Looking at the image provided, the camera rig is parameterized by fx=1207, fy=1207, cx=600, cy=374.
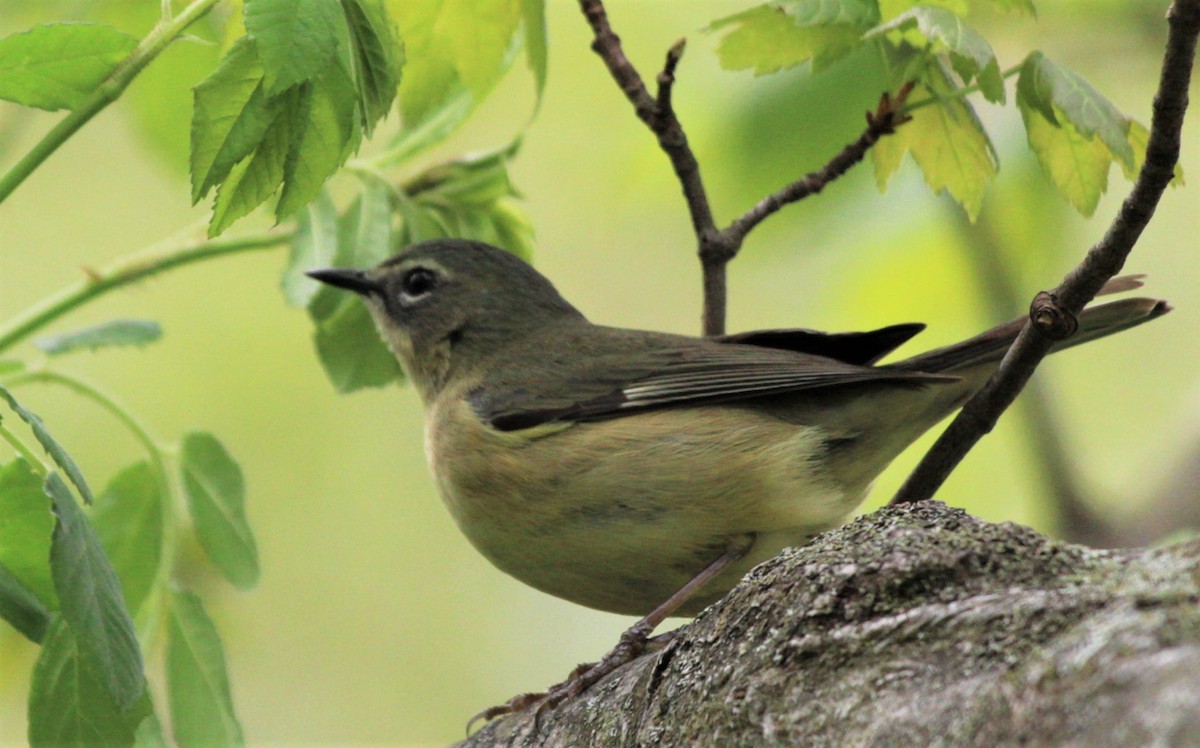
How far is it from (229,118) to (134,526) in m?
1.36

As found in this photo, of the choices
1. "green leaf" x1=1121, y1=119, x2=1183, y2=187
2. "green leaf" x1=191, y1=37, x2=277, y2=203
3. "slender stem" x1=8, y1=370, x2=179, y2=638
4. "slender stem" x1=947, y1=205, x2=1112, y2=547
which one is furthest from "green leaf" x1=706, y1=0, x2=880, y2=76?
"slender stem" x1=947, y1=205, x2=1112, y2=547

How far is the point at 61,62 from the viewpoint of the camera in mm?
2229

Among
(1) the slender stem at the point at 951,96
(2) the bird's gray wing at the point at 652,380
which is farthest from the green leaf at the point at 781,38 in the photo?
(2) the bird's gray wing at the point at 652,380

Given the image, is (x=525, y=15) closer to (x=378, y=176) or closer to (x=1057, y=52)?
(x=378, y=176)

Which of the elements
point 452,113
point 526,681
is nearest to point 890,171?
point 452,113

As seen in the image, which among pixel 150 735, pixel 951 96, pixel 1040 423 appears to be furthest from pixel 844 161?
pixel 1040 423

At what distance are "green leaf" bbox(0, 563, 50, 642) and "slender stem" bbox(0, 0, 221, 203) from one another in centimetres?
74

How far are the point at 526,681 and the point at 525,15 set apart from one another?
17.0ft

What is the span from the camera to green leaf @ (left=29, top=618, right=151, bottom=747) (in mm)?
2283

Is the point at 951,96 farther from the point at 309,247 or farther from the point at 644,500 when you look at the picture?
the point at 309,247

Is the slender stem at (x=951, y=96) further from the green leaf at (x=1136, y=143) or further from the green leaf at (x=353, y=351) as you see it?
the green leaf at (x=353, y=351)

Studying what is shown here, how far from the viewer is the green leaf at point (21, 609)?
7.61ft

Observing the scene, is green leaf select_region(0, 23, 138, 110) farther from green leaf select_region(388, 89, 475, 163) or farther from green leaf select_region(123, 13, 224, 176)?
green leaf select_region(123, 13, 224, 176)

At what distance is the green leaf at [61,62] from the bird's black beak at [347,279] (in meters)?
1.19
